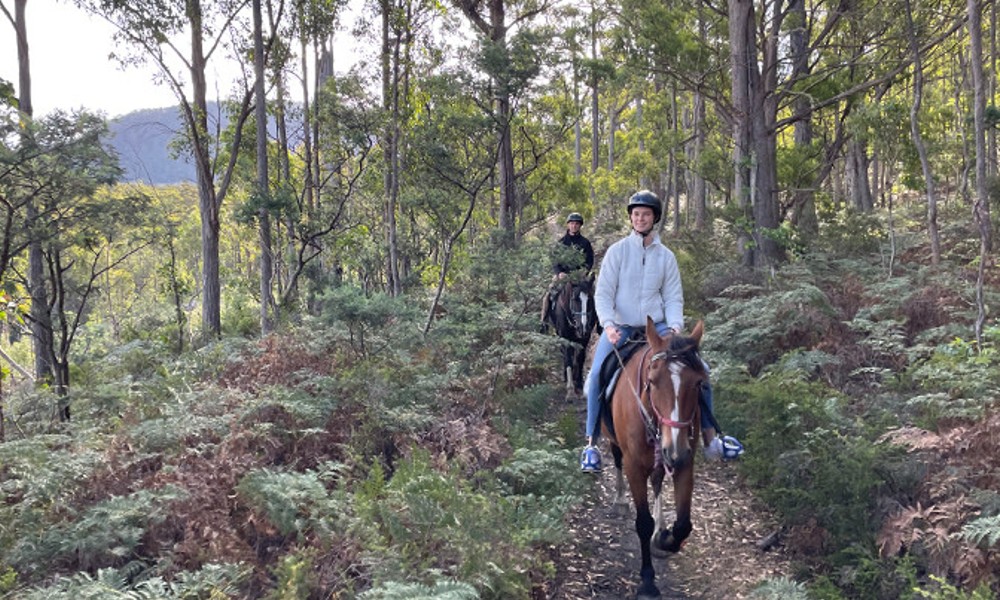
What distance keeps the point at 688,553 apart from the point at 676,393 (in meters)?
2.10

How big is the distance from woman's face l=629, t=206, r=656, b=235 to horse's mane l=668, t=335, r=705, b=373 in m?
1.34

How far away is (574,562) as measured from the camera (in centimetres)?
509

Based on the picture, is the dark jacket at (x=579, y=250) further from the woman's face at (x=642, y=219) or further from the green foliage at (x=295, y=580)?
the green foliage at (x=295, y=580)

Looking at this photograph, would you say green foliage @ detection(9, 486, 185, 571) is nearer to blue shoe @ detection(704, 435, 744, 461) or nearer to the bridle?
the bridle

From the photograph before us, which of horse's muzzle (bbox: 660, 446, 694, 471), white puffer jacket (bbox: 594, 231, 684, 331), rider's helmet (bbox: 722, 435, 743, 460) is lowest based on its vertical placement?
rider's helmet (bbox: 722, 435, 743, 460)

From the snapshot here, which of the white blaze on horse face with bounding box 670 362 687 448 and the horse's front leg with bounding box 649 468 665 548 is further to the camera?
the horse's front leg with bounding box 649 468 665 548

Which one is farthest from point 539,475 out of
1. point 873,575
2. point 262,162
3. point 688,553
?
point 262,162

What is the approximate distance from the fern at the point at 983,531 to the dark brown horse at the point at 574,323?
5.79m

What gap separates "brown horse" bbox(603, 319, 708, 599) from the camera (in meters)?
4.00

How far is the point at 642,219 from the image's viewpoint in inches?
204

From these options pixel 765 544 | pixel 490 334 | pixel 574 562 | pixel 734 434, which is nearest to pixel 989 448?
pixel 765 544

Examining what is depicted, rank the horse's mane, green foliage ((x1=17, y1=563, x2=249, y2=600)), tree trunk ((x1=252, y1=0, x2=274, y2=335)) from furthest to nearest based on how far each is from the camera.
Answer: tree trunk ((x1=252, y1=0, x2=274, y2=335)), the horse's mane, green foliage ((x1=17, y1=563, x2=249, y2=600))

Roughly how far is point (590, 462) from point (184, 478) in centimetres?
339

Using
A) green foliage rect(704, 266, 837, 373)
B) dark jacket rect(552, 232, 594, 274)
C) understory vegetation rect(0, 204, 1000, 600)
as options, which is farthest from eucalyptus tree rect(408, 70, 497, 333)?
green foliage rect(704, 266, 837, 373)
